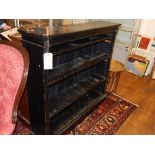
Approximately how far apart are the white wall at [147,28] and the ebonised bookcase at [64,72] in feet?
5.95

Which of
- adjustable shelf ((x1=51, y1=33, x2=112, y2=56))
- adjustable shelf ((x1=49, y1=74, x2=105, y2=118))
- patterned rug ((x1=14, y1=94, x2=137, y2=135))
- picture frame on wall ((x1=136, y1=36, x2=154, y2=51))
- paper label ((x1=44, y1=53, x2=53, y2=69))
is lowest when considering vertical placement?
patterned rug ((x1=14, y1=94, x2=137, y2=135))

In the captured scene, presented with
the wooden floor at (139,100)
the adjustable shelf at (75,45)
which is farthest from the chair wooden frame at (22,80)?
the wooden floor at (139,100)

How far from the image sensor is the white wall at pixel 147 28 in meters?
3.52

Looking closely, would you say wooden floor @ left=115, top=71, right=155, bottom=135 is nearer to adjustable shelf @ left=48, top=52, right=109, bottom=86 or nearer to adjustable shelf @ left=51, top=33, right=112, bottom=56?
adjustable shelf @ left=48, top=52, right=109, bottom=86

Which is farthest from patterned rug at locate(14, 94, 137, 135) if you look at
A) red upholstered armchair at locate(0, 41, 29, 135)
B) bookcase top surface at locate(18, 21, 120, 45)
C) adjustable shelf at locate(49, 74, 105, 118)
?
bookcase top surface at locate(18, 21, 120, 45)

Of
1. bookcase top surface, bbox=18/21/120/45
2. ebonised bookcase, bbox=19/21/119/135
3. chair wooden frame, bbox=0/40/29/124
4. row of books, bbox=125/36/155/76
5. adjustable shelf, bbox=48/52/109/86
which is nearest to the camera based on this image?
chair wooden frame, bbox=0/40/29/124

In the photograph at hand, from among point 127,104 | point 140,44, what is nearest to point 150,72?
point 140,44

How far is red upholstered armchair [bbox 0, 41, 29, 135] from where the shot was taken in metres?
1.17

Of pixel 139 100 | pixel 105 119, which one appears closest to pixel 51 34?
pixel 105 119

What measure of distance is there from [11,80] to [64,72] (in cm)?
55

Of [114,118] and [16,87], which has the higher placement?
[16,87]
